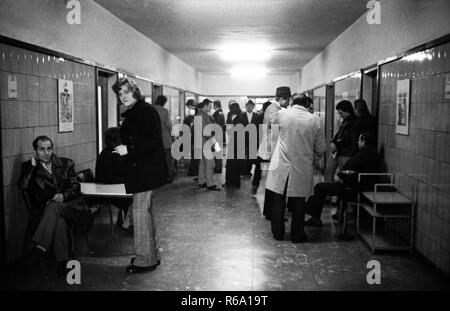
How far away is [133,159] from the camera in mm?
3797

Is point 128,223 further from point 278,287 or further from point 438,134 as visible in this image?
point 438,134

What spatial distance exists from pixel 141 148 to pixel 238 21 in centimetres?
456

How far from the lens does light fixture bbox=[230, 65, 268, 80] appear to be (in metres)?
15.9

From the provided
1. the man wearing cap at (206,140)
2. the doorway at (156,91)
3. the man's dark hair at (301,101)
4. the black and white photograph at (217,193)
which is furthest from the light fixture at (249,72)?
the man's dark hair at (301,101)

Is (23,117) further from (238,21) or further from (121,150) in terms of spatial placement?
(238,21)

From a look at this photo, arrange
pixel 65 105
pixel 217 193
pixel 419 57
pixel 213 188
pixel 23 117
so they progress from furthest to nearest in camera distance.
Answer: pixel 213 188
pixel 217 193
pixel 65 105
pixel 419 57
pixel 23 117

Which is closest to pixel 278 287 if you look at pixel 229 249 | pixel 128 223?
pixel 229 249

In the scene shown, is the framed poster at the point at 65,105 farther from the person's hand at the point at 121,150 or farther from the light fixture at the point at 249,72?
the light fixture at the point at 249,72

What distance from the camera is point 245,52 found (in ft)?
38.0

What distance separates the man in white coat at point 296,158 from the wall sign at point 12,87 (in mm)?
2607

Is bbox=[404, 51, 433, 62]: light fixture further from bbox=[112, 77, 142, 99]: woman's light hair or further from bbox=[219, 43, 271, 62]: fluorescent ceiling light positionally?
bbox=[219, 43, 271, 62]: fluorescent ceiling light

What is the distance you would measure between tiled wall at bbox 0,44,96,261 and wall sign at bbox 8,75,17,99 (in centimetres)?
4

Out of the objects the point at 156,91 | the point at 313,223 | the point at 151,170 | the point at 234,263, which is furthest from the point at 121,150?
the point at 156,91

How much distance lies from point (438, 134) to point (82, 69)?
4184 millimetres
